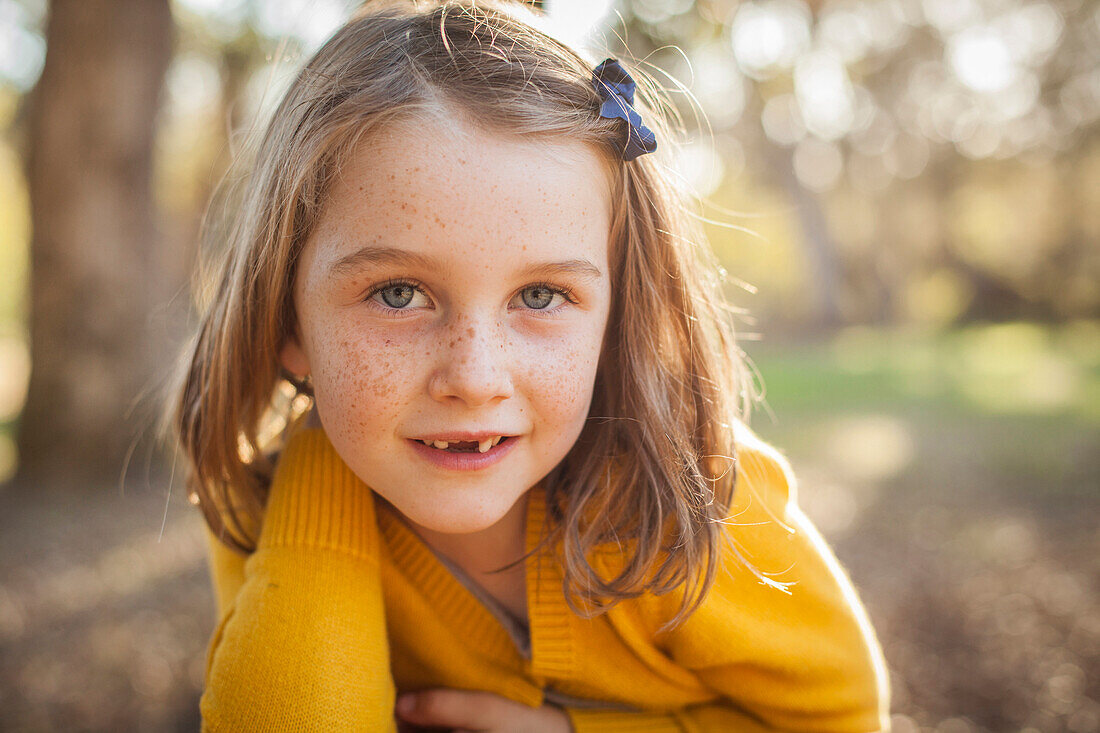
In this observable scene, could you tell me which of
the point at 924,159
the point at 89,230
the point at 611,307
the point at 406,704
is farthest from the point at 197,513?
the point at 924,159

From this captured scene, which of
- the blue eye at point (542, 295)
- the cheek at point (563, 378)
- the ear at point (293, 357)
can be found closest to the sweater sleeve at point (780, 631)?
the cheek at point (563, 378)

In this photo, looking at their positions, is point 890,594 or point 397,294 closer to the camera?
point 397,294

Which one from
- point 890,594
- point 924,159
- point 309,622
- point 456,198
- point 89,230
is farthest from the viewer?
point 924,159

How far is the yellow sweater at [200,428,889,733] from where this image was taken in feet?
4.43

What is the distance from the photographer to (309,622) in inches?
53.8

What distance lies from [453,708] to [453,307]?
34.7 inches

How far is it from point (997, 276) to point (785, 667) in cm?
2167

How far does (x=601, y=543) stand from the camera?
1446 millimetres

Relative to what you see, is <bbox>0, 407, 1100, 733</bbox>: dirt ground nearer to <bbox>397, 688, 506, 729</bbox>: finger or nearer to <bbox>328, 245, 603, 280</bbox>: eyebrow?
<bbox>397, 688, 506, 729</bbox>: finger

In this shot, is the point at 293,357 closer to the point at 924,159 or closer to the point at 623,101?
the point at 623,101

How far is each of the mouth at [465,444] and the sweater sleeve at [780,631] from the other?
0.47 metres

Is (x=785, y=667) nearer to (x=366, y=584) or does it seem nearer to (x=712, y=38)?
(x=366, y=584)

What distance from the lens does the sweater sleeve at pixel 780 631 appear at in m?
1.41

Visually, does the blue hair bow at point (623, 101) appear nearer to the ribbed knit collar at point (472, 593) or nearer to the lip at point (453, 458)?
the lip at point (453, 458)
